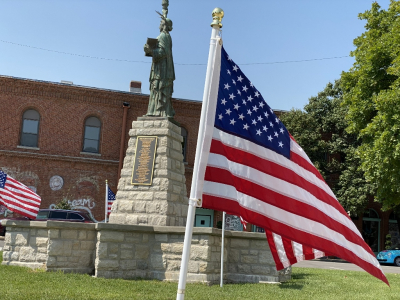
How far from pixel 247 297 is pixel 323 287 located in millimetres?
3045

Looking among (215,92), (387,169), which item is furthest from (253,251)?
(387,169)

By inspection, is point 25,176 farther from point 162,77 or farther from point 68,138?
point 162,77

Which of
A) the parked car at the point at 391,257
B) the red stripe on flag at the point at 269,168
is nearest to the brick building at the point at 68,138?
the parked car at the point at 391,257

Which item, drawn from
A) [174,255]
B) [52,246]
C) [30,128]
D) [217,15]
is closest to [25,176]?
[30,128]

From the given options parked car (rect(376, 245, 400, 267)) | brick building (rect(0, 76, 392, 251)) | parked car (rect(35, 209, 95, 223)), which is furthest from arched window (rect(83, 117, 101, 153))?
parked car (rect(376, 245, 400, 267))

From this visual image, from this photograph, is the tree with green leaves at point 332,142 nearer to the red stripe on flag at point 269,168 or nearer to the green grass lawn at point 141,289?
the green grass lawn at point 141,289

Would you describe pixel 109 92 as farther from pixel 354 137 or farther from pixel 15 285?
pixel 15 285

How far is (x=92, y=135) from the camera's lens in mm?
29844

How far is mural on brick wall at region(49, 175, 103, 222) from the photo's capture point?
28203mm

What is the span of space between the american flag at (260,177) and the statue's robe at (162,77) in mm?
8884

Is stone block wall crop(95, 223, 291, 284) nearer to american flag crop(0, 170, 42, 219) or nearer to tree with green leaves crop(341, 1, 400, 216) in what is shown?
american flag crop(0, 170, 42, 219)

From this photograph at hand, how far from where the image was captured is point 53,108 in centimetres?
2923

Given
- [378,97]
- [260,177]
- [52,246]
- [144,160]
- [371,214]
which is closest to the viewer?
[260,177]

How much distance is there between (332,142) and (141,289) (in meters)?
23.8
